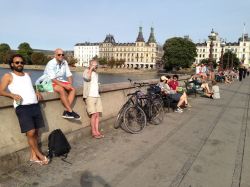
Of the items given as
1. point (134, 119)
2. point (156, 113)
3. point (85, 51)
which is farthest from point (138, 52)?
point (134, 119)

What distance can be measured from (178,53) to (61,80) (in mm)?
87944

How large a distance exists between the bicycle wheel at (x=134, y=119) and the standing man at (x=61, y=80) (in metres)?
1.58

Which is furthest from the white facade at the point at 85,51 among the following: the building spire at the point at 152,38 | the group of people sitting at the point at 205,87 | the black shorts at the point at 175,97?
the black shorts at the point at 175,97

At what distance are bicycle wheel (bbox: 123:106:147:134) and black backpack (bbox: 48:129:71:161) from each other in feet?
7.14

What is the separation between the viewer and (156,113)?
880cm

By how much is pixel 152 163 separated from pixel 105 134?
2181 millimetres

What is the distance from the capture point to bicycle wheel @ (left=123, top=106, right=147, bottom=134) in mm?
7435

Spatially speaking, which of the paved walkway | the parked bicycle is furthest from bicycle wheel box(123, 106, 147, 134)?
the paved walkway

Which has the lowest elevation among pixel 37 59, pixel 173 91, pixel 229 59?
pixel 173 91

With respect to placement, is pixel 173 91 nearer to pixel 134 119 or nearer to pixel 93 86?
pixel 134 119

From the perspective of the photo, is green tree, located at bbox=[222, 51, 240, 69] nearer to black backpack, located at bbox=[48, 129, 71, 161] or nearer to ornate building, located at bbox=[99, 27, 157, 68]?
ornate building, located at bbox=[99, 27, 157, 68]

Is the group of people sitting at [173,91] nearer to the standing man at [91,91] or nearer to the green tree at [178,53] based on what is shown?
the standing man at [91,91]

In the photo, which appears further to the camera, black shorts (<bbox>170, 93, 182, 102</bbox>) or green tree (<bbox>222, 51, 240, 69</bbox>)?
green tree (<bbox>222, 51, 240, 69</bbox>)

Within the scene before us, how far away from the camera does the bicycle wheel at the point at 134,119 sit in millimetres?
7435
